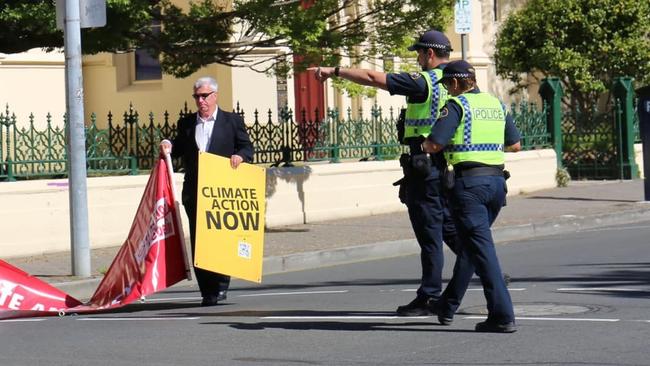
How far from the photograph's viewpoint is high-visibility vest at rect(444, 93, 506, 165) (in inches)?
360

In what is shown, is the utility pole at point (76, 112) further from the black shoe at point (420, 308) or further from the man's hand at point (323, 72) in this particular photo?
the black shoe at point (420, 308)

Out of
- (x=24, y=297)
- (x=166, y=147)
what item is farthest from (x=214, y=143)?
(x=24, y=297)

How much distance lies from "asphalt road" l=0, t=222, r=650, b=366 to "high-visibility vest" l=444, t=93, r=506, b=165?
113cm

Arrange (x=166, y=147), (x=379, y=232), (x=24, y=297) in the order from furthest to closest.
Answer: (x=379, y=232) → (x=166, y=147) → (x=24, y=297)

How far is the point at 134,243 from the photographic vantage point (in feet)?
37.9

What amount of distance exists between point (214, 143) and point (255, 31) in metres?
6.25

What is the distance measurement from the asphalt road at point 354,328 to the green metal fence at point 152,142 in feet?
12.2

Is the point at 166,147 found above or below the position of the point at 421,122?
below

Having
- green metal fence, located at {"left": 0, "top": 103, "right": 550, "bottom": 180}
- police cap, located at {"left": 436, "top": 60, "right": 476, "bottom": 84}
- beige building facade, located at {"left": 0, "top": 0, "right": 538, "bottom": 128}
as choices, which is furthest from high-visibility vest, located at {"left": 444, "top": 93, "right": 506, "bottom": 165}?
beige building facade, located at {"left": 0, "top": 0, "right": 538, "bottom": 128}

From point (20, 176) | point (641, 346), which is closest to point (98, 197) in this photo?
point (20, 176)

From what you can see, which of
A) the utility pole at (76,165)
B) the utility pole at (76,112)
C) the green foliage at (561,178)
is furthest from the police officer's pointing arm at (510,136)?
the green foliage at (561,178)

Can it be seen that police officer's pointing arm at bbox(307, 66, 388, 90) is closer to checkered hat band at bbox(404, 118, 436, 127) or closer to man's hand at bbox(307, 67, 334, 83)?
man's hand at bbox(307, 67, 334, 83)

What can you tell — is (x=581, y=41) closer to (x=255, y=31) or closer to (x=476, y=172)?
(x=255, y=31)

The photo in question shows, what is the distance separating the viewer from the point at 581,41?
30.4 meters
